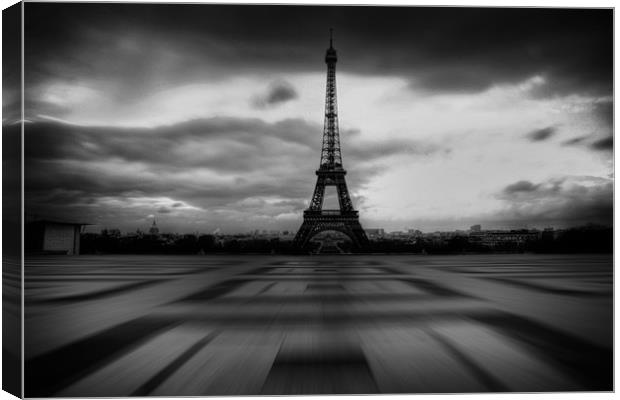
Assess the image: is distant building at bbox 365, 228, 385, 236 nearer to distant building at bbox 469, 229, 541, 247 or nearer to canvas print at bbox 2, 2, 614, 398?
canvas print at bbox 2, 2, 614, 398

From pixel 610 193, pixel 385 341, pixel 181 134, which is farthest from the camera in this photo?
pixel 181 134

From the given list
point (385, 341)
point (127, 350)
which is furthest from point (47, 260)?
point (385, 341)

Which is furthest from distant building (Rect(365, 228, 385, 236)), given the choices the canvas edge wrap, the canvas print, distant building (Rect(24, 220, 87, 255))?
the canvas edge wrap

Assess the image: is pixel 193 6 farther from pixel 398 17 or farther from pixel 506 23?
pixel 506 23

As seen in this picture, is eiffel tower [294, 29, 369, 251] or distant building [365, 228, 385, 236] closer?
eiffel tower [294, 29, 369, 251]

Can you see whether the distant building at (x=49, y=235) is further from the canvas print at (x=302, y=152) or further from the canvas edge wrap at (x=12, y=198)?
the canvas edge wrap at (x=12, y=198)

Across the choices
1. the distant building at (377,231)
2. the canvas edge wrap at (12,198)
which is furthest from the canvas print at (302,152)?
the distant building at (377,231)
